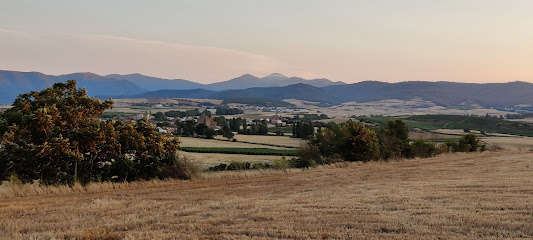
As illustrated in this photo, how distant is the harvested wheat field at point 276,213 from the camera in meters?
9.70

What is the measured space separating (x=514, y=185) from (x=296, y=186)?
9.63m

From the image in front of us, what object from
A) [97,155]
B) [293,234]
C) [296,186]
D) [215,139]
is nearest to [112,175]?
[97,155]

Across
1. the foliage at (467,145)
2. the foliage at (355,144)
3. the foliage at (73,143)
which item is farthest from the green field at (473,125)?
the foliage at (73,143)

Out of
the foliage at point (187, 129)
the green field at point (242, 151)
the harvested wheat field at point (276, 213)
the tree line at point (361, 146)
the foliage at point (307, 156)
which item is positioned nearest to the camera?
the harvested wheat field at point (276, 213)

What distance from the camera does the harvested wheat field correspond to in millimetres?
9703

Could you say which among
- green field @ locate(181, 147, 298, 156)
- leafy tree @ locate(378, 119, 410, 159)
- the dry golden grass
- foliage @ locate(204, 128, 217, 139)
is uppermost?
leafy tree @ locate(378, 119, 410, 159)

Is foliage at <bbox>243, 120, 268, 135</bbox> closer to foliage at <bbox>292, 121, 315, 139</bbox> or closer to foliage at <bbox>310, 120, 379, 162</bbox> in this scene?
foliage at <bbox>292, 121, 315, 139</bbox>

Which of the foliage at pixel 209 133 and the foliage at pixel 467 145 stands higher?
the foliage at pixel 467 145

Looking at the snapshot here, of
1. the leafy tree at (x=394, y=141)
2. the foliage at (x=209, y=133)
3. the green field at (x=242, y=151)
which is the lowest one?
the green field at (x=242, y=151)

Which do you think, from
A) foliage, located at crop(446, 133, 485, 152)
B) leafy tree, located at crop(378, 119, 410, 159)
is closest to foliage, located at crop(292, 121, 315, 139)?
foliage, located at crop(446, 133, 485, 152)

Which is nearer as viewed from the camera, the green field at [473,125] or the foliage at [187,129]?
the foliage at [187,129]

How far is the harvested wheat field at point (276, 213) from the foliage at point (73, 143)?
2.91 meters

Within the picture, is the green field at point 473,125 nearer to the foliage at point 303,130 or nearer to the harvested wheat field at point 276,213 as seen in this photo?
the foliage at point 303,130

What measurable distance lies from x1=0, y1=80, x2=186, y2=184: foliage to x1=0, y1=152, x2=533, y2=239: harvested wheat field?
2.91 m
